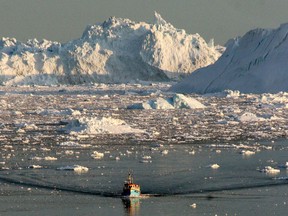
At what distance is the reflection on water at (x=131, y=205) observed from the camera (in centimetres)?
1734

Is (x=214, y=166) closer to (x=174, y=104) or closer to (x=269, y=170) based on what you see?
(x=269, y=170)

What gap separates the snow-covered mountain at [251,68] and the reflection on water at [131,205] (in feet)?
121

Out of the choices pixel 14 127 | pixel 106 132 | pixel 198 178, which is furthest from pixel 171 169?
Answer: pixel 14 127

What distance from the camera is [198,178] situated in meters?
21.5

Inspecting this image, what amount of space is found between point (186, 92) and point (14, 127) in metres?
28.8

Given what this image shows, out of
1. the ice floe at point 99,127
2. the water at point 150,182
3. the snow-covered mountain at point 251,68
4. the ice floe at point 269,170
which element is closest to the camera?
the water at point 150,182

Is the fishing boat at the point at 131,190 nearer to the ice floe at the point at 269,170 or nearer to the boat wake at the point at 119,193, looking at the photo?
the boat wake at the point at 119,193

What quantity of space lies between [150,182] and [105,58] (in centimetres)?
6764

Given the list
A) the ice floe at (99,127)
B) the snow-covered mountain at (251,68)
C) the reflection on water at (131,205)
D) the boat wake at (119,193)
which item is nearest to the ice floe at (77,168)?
the boat wake at (119,193)

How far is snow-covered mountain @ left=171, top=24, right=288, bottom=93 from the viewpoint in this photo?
2160 inches

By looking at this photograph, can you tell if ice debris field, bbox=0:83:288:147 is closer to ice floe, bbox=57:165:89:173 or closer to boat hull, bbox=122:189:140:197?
ice floe, bbox=57:165:89:173

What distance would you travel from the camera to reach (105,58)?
8800 centimetres

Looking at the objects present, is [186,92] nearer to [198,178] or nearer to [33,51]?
[33,51]

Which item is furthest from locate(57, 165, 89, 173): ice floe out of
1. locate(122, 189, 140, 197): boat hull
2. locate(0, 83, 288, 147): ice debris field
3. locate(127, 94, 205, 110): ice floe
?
locate(127, 94, 205, 110): ice floe
